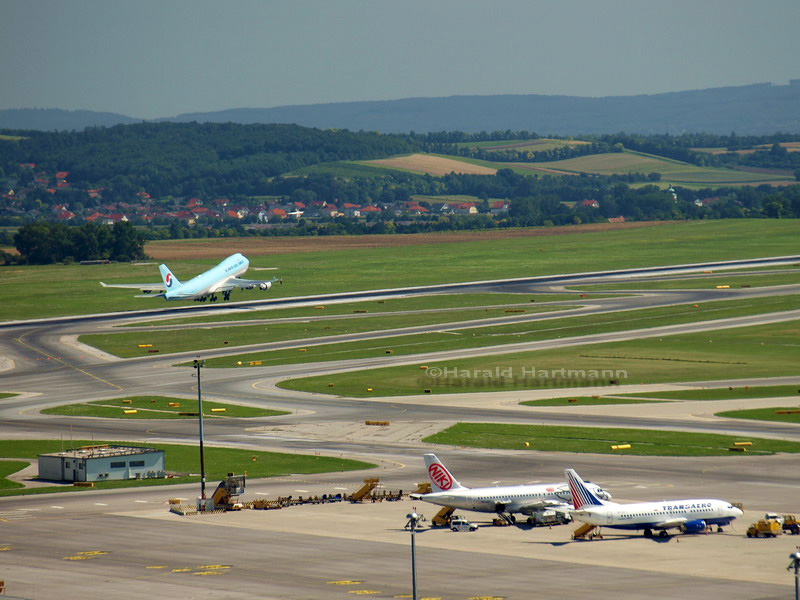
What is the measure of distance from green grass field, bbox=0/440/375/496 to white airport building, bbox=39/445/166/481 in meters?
1.17

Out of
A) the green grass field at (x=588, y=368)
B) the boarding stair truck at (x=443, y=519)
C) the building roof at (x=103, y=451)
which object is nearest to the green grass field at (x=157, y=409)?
the green grass field at (x=588, y=368)

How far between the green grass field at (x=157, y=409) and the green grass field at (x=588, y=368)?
516 inches

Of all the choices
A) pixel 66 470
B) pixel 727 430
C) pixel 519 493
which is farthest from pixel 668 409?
pixel 66 470

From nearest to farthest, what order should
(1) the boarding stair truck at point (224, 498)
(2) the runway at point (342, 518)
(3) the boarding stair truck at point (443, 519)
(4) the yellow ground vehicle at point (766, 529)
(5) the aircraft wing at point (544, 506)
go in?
(2) the runway at point (342, 518) → (4) the yellow ground vehicle at point (766, 529) → (5) the aircraft wing at point (544, 506) → (3) the boarding stair truck at point (443, 519) → (1) the boarding stair truck at point (224, 498)

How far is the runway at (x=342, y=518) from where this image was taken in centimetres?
7206

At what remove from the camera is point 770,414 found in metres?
129

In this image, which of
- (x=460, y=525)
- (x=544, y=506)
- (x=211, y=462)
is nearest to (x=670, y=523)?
(x=544, y=506)

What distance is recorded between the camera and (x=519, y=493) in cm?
8869

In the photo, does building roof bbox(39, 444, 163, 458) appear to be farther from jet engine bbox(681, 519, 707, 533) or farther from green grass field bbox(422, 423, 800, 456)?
jet engine bbox(681, 519, 707, 533)

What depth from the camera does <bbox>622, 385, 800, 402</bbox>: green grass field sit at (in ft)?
458

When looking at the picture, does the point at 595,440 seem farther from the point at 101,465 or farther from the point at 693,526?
the point at 101,465

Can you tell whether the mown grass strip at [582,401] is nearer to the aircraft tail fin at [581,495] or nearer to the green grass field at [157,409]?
the green grass field at [157,409]

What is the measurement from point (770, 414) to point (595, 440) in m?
21.0

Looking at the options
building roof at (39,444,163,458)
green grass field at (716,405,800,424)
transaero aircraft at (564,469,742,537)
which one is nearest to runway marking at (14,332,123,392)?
building roof at (39,444,163,458)
